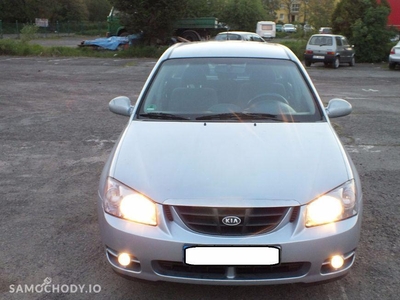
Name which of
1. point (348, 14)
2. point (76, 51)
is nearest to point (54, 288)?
point (76, 51)

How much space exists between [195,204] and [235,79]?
1.87 m

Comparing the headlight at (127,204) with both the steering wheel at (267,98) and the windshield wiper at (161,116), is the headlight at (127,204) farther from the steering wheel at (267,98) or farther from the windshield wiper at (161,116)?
the steering wheel at (267,98)

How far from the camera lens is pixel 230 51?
4.73 meters

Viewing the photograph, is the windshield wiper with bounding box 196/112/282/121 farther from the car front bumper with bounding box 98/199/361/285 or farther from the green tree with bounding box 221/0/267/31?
the green tree with bounding box 221/0/267/31

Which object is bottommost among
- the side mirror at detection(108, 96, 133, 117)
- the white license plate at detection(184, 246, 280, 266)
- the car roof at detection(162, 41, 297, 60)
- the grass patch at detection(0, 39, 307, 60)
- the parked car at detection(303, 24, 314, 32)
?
the grass patch at detection(0, 39, 307, 60)

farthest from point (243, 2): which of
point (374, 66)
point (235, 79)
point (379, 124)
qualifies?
point (235, 79)

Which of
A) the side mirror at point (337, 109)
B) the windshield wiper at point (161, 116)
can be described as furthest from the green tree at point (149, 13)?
the windshield wiper at point (161, 116)

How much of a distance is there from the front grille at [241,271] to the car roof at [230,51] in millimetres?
2342

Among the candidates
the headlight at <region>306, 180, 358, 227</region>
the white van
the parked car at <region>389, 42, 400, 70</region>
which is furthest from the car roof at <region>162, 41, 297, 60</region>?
the white van

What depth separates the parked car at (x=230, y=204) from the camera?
2859mm

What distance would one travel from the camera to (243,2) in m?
42.8

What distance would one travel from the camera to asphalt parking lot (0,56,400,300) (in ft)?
11.0

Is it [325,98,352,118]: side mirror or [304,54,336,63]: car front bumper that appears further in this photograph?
[304,54,336,63]: car front bumper

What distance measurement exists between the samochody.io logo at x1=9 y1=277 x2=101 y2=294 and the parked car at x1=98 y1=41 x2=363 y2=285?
1.33 ft
